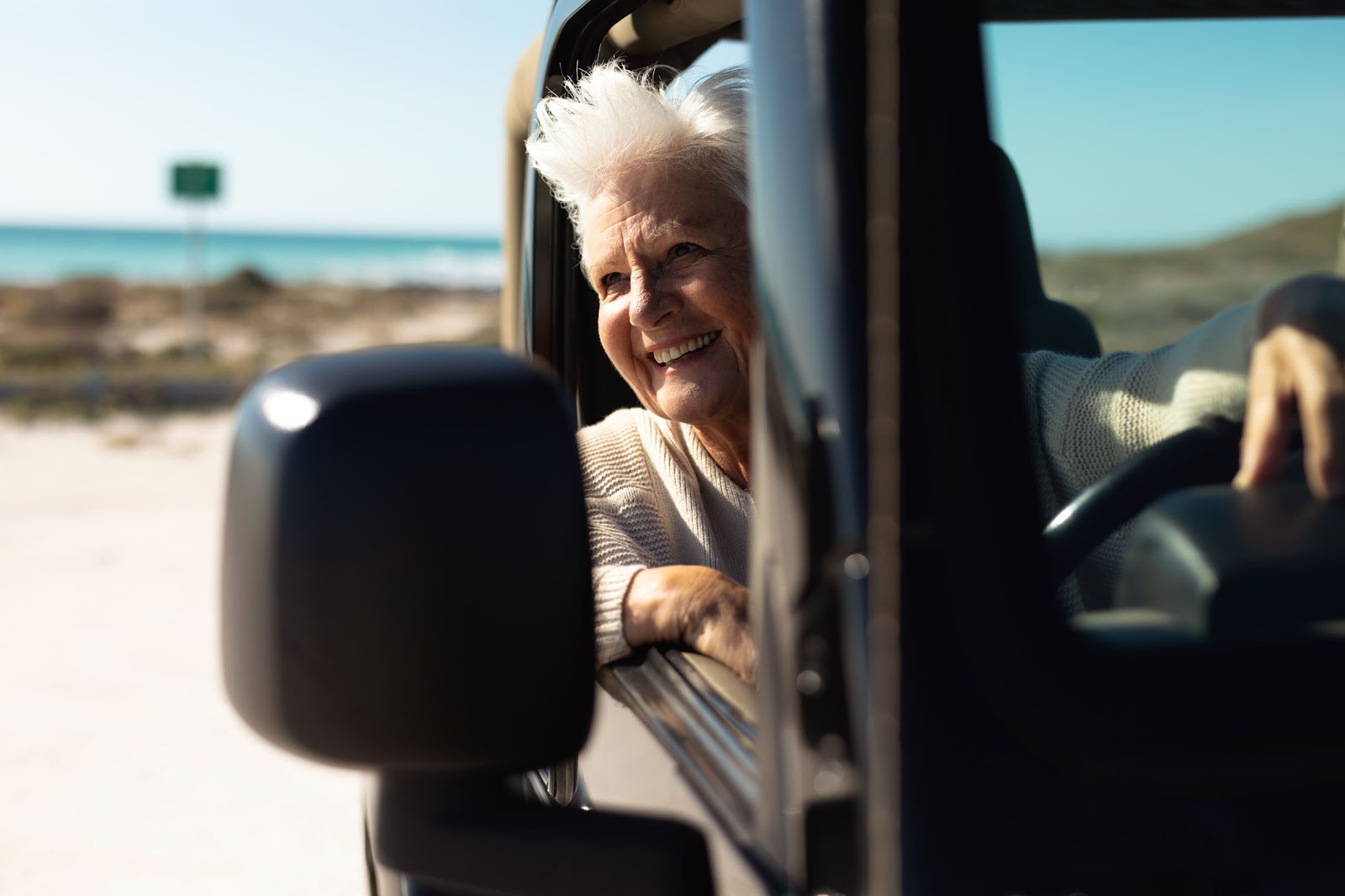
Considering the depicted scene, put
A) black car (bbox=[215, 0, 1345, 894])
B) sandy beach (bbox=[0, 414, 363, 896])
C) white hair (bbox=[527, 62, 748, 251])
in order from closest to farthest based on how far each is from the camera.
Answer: black car (bbox=[215, 0, 1345, 894]) → white hair (bbox=[527, 62, 748, 251]) → sandy beach (bbox=[0, 414, 363, 896])

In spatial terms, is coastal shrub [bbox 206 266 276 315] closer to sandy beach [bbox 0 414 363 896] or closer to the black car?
sandy beach [bbox 0 414 363 896]

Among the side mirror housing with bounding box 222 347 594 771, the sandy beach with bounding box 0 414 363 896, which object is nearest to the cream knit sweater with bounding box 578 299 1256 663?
the side mirror housing with bounding box 222 347 594 771

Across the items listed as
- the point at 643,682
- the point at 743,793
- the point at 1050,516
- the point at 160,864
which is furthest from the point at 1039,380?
the point at 160,864

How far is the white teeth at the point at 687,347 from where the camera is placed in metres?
2.23

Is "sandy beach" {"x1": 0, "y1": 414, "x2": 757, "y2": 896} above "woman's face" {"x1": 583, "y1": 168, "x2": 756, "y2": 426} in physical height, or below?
below

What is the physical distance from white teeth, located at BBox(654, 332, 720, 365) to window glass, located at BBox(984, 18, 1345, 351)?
1.17 m

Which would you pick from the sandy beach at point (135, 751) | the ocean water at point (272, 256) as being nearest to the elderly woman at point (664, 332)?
the sandy beach at point (135, 751)

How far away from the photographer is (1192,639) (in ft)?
3.10

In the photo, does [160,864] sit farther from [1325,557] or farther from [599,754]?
[1325,557]

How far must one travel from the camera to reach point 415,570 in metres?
0.96

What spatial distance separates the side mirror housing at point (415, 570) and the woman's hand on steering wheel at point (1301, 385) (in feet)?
1.60

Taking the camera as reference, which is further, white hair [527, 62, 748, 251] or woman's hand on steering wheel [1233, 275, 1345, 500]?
white hair [527, 62, 748, 251]

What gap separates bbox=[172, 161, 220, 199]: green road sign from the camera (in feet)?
63.6

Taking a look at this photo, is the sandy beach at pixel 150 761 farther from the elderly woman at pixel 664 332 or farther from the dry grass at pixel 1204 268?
the dry grass at pixel 1204 268
